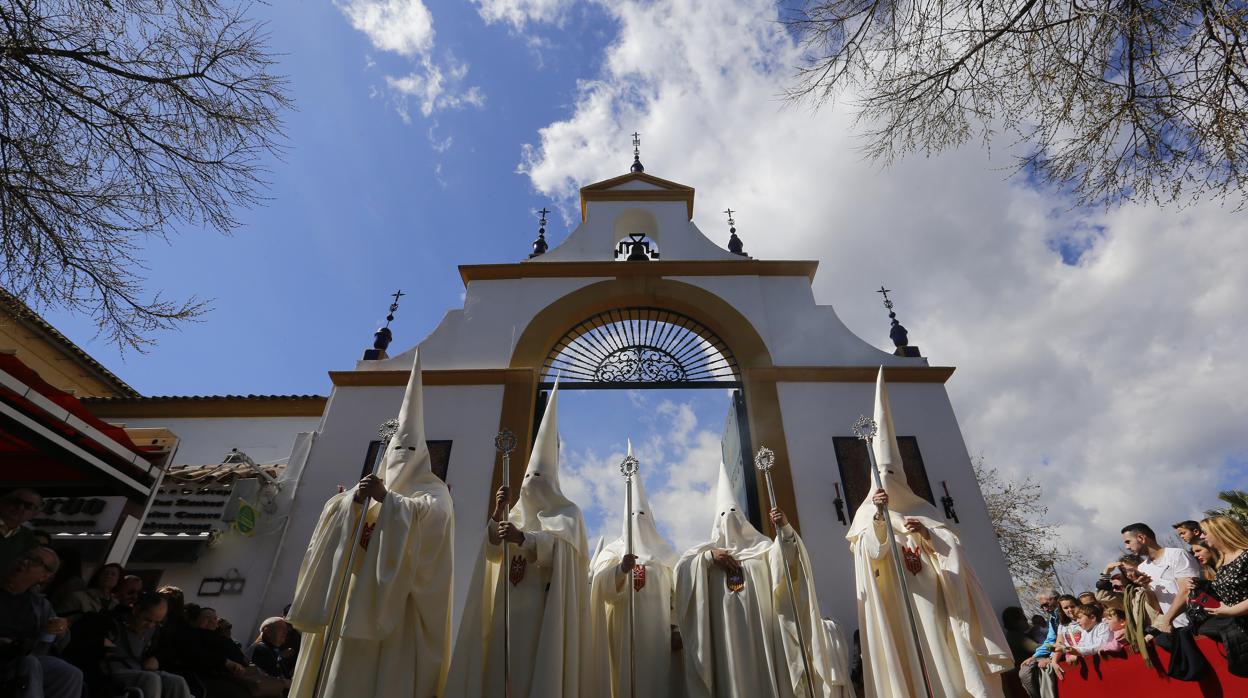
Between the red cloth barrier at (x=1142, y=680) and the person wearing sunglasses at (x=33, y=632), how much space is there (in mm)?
6279

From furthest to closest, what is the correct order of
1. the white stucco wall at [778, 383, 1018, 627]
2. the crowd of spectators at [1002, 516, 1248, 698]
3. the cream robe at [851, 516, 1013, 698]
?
the white stucco wall at [778, 383, 1018, 627]
the cream robe at [851, 516, 1013, 698]
the crowd of spectators at [1002, 516, 1248, 698]

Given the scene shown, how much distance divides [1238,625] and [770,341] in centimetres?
578

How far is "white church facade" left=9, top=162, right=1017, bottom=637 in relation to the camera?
689 centimetres

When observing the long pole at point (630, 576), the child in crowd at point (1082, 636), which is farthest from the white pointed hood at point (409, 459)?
the child in crowd at point (1082, 636)

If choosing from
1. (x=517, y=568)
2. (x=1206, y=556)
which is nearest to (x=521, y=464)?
(x=517, y=568)

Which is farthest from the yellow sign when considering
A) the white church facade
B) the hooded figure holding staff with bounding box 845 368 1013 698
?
the hooded figure holding staff with bounding box 845 368 1013 698

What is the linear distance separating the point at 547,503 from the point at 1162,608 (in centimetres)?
438

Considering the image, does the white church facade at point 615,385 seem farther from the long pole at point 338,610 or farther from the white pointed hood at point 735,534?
the long pole at point 338,610

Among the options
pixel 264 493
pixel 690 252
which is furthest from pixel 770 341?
pixel 264 493

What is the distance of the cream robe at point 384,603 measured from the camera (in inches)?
157

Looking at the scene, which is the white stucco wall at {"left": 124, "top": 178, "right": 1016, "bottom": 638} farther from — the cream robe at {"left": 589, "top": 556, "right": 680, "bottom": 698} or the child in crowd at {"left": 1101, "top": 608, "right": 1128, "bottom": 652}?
the cream robe at {"left": 589, "top": 556, "right": 680, "bottom": 698}

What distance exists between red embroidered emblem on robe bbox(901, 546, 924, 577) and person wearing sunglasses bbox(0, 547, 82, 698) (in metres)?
5.51

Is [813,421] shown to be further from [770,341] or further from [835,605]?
[835,605]

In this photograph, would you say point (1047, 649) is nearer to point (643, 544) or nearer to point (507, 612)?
point (643, 544)
